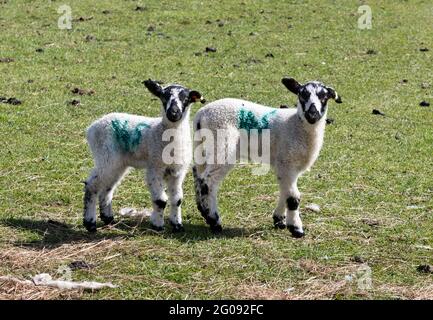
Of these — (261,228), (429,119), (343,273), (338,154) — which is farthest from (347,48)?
(343,273)

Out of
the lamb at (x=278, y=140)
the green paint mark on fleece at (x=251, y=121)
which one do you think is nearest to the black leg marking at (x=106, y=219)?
the lamb at (x=278, y=140)

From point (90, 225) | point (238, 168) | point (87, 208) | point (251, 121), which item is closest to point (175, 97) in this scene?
point (251, 121)

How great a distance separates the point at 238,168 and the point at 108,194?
10.2 feet

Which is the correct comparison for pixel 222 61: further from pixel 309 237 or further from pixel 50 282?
pixel 50 282

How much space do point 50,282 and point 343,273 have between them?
9.60 ft

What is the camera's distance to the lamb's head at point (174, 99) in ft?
31.2

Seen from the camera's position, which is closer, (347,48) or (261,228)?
(261,228)

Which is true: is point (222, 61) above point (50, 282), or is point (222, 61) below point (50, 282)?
above

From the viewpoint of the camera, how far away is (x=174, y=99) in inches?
377

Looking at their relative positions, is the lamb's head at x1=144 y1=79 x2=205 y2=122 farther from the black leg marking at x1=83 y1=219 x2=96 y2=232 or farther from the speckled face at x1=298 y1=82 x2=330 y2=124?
the black leg marking at x1=83 y1=219 x2=96 y2=232

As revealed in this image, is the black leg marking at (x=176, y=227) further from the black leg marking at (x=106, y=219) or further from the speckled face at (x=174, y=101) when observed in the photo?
the speckled face at (x=174, y=101)

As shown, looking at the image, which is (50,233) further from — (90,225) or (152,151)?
(152,151)

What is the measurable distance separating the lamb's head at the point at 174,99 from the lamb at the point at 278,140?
0.51 metres
